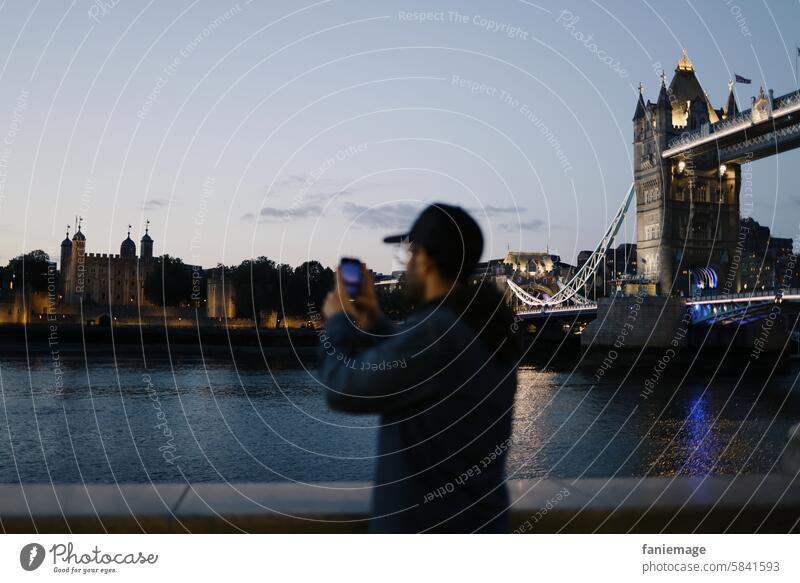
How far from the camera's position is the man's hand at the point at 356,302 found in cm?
149

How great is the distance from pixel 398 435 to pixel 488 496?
269 millimetres

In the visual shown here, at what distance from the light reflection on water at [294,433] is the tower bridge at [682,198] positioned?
779 inches

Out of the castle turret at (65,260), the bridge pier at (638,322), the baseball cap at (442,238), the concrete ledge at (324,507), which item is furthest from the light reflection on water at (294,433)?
the castle turret at (65,260)

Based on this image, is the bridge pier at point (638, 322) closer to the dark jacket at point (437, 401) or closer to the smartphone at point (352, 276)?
the dark jacket at point (437, 401)

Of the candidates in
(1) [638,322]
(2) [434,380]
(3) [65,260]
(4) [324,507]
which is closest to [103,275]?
(3) [65,260]

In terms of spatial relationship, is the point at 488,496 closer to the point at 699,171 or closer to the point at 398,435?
the point at 398,435

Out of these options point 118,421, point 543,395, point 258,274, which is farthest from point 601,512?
point 258,274

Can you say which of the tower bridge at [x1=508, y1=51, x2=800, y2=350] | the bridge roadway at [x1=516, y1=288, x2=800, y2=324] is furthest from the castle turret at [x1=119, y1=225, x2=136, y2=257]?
the bridge roadway at [x1=516, y1=288, x2=800, y2=324]

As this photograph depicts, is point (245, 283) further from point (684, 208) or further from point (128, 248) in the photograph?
point (684, 208)

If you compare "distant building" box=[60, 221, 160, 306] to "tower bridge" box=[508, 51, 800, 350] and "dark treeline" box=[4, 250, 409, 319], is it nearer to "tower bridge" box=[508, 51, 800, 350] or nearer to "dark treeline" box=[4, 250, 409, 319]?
"dark treeline" box=[4, 250, 409, 319]

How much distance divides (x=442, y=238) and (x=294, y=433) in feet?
46.7

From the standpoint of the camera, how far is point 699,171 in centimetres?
4934

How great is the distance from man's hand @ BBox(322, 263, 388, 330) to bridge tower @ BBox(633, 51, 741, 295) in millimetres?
46967

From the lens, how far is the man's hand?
149cm
